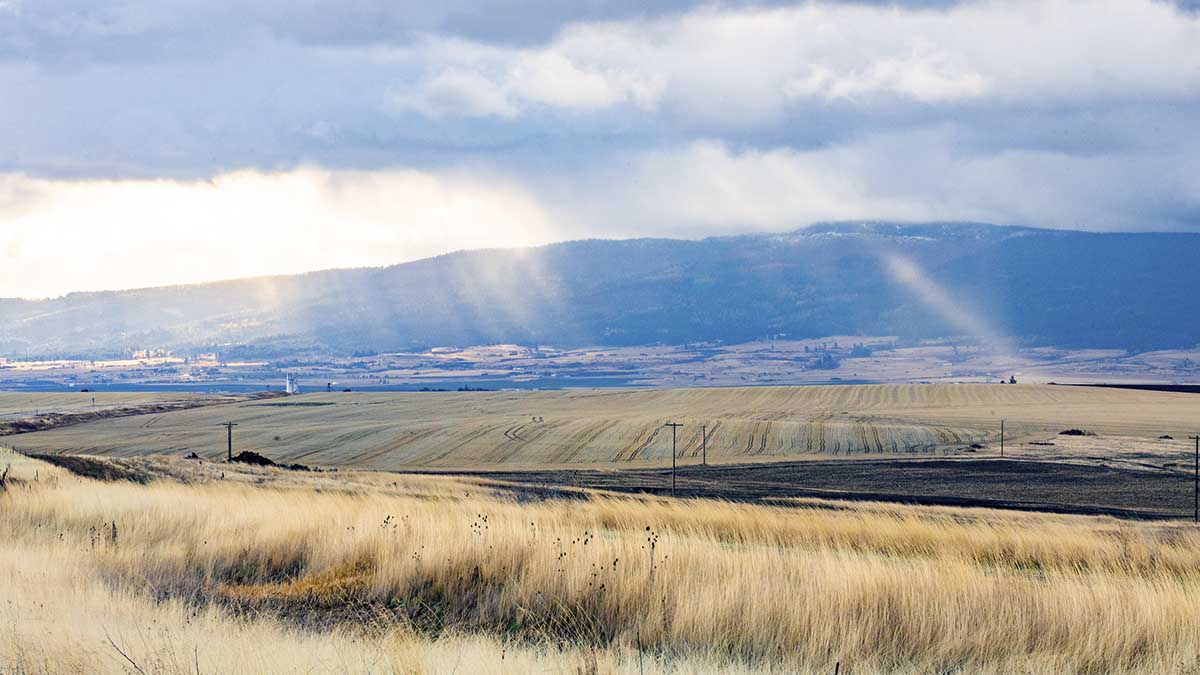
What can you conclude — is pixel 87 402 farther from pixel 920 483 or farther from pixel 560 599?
pixel 560 599

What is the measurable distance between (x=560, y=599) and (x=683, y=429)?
9442cm

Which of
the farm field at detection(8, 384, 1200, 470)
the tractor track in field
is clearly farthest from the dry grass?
the farm field at detection(8, 384, 1200, 470)

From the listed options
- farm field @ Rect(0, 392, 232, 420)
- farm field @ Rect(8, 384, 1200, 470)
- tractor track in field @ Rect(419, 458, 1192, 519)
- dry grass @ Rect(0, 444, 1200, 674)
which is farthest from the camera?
farm field @ Rect(0, 392, 232, 420)

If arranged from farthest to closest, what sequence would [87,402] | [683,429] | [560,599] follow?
[87,402] < [683,429] < [560,599]

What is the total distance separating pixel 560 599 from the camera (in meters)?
12.6

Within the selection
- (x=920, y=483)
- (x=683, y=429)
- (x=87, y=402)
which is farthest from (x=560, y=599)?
(x=87, y=402)

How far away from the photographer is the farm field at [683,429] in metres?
89.8

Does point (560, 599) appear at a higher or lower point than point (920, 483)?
higher

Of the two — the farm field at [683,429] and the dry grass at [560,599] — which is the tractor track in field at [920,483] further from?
the dry grass at [560,599]

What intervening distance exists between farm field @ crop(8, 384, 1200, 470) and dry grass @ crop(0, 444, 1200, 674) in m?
62.5

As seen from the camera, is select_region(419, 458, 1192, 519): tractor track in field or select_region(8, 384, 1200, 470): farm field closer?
select_region(419, 458, 1192, 519): tractor track in field

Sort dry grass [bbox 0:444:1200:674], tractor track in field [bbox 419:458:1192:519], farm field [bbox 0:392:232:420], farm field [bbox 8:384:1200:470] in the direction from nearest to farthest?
dry grass [bbox 0:444:1200:674], tractor track in field [bbox 419:458:1192:519], farm field [bbox 8:384:1200:470], farm field [bbox 0:392:232:420]

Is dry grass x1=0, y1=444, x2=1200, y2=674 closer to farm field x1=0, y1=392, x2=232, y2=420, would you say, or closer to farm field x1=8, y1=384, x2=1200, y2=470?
farm field x1=8, y1=384, x2=1200, y2=470

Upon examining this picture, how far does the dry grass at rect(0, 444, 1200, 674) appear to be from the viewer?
1008 cm
